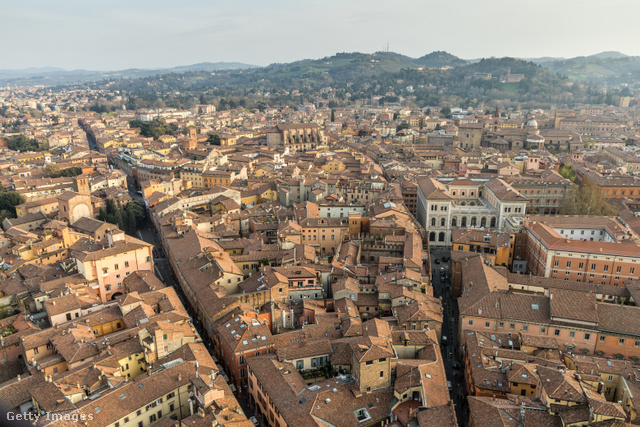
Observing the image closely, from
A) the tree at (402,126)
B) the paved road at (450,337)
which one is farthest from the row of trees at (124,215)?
the tree at (402,126)

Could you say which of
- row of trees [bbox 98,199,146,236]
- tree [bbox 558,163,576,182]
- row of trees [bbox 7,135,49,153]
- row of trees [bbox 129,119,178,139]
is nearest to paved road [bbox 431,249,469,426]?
tree [bbox 558,163,576,182]

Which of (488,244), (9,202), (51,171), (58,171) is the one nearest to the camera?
(488,244)

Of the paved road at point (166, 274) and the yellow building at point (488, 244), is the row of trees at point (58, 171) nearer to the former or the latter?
the paved road at point (166, 274)

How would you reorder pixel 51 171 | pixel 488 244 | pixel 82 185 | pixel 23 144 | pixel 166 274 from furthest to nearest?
1. pixel 23 144
2. pixel 51 171
3. pixel 82 185
4. pixel 166 274
5. pixel 488 244

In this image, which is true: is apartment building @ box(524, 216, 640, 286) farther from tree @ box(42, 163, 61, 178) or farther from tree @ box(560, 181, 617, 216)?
tree @ box(42, 163, 61, 178)

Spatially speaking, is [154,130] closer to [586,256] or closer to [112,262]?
[112,262]

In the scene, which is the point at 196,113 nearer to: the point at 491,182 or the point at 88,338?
the point at 491,182

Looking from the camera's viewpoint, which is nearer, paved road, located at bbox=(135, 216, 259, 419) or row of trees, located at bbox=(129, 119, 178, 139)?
paved road, located at bbox=(135, 216, 259, 419)

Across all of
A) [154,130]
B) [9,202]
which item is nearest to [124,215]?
[9,202]
